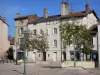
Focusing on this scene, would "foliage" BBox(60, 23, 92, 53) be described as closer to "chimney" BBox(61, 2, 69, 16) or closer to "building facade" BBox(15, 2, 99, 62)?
"building facade" BBox(15, 2, 99, 62)

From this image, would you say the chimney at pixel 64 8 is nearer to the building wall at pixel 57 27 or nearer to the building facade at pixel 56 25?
the building facade at pixel 56 25

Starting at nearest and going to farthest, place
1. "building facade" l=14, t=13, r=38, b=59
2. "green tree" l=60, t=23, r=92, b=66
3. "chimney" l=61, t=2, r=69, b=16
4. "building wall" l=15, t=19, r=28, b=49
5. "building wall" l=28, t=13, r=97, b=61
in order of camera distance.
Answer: "green tree" l=60, t=23, r=92, b=66 → "building wall" l=28, t=13, r=97, b=61 → "chimney" l=61, t=2, r=69, b=16 → "building facade" l=14, t=13, r=38, b=59 → "building wall" l=15, t=19, r=28, b=49

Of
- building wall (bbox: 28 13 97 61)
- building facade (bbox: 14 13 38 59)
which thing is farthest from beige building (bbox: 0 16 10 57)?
building wall (bbox: 28 13 97 61)

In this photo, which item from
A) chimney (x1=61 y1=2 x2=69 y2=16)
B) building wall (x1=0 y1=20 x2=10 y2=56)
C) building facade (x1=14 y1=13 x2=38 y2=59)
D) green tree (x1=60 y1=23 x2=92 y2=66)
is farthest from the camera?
building wall (x1=0 y1=20 x2=10 y2=56)

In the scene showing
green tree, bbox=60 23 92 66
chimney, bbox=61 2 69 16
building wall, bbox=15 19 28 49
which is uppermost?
chimney, bbox=61 2 69 16

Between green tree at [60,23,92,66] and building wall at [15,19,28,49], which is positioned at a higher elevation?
building wall at [15,19,28,49]

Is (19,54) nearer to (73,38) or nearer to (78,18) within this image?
(78,18)

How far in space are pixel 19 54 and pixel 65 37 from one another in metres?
32.8

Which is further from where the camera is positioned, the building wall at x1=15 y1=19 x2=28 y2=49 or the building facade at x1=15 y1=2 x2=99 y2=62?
the building wall at x1=15 y1=19 x2=28 y2=49

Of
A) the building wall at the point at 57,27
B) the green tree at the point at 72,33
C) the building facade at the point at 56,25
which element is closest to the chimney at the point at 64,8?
the building facade at the point at 56,25

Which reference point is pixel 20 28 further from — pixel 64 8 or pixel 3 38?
pixel 64 8

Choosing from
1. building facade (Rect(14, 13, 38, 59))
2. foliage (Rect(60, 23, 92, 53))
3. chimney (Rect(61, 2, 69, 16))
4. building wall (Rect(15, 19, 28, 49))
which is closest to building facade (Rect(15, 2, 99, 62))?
chimney (Rect(61, 2, 69, 16))

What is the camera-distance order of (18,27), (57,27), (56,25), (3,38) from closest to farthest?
(57,27)
(56,25)
(18,27)
(3,38)

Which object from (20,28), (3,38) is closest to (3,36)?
(3,38)
